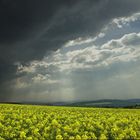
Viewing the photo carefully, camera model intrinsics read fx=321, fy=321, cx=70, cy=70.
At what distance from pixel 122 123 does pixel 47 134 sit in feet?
22.0

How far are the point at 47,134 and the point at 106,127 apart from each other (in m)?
4.51

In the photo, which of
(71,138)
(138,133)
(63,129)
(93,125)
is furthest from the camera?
(93,125)

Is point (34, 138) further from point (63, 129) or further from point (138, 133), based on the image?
point (138, 133)

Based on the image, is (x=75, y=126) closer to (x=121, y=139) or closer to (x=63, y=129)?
(x=63, y=129)

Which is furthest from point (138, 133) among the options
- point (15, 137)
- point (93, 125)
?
point (15, 137)

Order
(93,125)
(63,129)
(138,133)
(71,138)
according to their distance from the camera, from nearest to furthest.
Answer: (71,138), (138,133), (63,129), (93,125)

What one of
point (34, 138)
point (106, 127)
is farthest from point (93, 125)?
point (34, 138)

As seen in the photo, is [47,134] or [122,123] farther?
[122,123]

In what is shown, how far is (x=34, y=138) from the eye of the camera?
21.1m

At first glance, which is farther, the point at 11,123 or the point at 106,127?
the point at 11,123

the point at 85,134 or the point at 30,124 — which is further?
the point at 30,124

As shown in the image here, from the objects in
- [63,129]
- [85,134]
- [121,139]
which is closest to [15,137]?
[63,129]

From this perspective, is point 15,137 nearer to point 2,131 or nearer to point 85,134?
point 2,131

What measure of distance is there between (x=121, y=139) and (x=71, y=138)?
320cm
